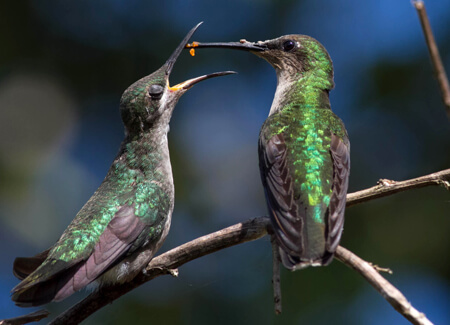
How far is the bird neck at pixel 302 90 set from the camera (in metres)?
4.78

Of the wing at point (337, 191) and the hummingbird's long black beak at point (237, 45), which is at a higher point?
the hummingbird's long black beak at point (237, 45)

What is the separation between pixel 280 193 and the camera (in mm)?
3910

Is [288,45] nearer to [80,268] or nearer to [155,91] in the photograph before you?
[155,91]

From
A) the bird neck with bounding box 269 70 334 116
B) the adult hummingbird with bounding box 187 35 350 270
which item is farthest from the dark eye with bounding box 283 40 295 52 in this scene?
the bird neck with bounding box 269 70 334 116

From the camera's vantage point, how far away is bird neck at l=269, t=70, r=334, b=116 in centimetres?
478

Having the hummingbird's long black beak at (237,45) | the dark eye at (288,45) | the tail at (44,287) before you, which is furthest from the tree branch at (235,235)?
the hummingbird's long black beak at (237,45)

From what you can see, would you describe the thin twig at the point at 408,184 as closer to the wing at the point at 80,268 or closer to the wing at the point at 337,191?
the wing at the point at 337,191

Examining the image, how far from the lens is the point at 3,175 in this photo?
25.8 feet

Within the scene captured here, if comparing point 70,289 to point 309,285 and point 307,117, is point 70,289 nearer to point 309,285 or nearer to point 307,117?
point 307,117

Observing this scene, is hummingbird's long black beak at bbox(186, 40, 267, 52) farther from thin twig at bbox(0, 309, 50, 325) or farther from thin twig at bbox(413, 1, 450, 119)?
thin twig at bbox(413, 1, 450, 119)

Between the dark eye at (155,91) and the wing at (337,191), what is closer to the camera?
the wing at (337,191)

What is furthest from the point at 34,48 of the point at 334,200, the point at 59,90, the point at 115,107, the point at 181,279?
the point at 334,200

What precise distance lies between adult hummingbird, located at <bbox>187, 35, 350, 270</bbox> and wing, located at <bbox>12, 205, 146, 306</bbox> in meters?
1.01

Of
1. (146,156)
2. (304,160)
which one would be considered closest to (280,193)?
(304,160)
